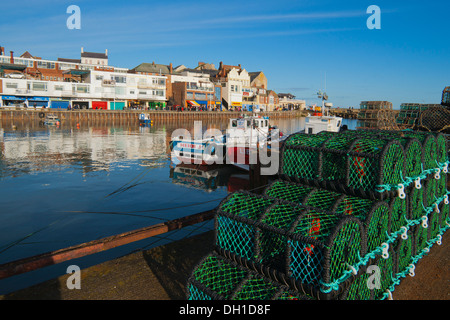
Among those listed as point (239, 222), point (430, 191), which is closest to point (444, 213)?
point (430, 191)

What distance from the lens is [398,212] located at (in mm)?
4895

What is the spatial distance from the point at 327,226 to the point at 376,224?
0.98m

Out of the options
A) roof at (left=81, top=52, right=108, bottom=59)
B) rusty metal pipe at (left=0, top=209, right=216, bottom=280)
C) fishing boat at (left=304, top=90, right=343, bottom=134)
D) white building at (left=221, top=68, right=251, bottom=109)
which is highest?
roof at (left=81, top=52, right=108, bottom=59)

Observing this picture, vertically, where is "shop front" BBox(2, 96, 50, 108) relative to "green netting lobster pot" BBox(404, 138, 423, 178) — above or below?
above

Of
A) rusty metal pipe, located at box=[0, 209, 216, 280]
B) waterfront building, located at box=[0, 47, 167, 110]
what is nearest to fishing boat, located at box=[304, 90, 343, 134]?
rusty metal pipe, located at box=[0, 209, 216, 280]

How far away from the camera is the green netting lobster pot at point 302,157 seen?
5.32 meters

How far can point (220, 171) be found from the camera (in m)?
22.2

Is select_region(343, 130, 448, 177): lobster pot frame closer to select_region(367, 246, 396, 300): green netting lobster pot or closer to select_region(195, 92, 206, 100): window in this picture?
select_region(367, 246, 396, 300): green netting lobster pot

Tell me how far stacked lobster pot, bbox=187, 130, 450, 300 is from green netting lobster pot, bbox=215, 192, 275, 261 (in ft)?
0.05

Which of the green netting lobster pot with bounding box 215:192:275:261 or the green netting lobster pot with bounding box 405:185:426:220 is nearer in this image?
the green netting lobster pot with bounding box 215:192:275:261

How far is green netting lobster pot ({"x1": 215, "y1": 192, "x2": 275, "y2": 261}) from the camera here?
4.20 metres

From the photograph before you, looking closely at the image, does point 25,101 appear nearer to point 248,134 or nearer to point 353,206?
point 248,134
